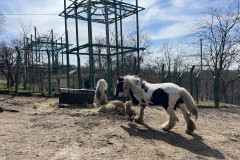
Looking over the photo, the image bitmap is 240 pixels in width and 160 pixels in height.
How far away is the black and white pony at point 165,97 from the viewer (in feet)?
15.9

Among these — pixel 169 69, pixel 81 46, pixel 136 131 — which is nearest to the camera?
pixel 136 131

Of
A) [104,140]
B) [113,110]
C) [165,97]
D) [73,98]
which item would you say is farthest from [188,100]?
[73,98]

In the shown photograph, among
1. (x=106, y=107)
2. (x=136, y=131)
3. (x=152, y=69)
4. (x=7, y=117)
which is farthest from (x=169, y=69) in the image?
(x=7, y=117)

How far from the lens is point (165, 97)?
489cm

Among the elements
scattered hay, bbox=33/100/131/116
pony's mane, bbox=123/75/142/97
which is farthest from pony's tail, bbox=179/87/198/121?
scattered hay, bbox=33/100/131/116

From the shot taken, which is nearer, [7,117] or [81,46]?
[7,117]

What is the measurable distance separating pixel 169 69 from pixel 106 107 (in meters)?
9.48

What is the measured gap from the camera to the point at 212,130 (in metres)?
5.34

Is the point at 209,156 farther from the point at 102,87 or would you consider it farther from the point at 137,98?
the point at 102,87

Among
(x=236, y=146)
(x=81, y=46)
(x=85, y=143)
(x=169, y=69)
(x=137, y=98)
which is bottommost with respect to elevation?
(x=236, y=146)

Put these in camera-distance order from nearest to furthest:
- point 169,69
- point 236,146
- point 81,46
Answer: point 236,146 < point 81,46 < point 169,69

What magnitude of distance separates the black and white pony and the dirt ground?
33cm

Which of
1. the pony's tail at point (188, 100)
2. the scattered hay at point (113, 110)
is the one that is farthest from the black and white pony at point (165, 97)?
the scattered hay at point (113, 110)

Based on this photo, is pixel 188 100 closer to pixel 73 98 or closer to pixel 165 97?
pixel 165 97
